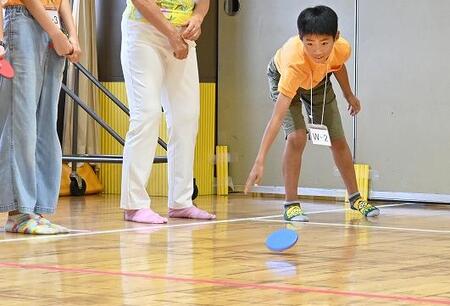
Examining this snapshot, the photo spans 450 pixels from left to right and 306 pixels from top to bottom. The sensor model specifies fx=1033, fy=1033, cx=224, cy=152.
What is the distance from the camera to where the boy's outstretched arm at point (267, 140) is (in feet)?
9.53

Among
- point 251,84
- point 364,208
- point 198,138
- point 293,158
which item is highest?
point 251,84

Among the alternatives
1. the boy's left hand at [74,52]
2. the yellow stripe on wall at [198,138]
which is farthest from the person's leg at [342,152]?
the yellow stripe on wall at [198,138]

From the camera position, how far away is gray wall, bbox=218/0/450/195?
5.38m

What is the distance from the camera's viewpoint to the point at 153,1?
4.01 meters

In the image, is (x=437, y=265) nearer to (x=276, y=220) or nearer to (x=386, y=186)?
(x=276, y=220)

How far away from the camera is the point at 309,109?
14.4 feet

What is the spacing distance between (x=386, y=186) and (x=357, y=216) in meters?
1.12

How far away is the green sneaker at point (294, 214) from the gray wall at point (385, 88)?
1381 mm

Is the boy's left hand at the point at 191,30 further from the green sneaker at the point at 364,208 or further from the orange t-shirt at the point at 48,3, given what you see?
the green sneaker at the point at 364,208

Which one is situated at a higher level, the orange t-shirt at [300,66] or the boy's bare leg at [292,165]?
the orange t-shirt at [300,66]

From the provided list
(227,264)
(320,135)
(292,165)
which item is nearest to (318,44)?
(320,135)

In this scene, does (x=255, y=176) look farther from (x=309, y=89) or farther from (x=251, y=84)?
(x=251, y=84)

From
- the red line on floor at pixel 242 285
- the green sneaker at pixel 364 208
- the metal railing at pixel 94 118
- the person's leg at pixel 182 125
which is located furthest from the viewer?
the metal railing at pixel 94 118

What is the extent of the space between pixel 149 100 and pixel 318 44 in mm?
697
